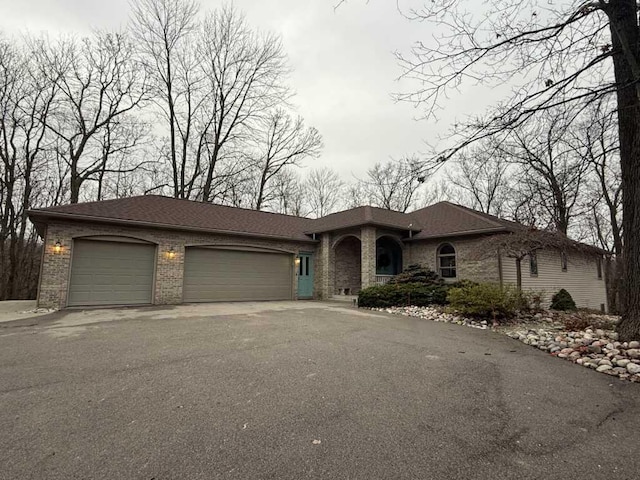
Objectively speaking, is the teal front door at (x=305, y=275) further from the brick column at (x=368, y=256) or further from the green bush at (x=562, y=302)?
the green bush at (x=562, y=302)

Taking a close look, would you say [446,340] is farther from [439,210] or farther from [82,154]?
[82,154]

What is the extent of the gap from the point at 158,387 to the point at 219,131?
18.2m

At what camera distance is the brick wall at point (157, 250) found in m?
9.19

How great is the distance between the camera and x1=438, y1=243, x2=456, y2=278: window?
12539 mm

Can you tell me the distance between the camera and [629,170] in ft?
16.4

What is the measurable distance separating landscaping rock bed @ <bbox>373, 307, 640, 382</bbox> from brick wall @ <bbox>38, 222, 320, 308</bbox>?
7.55 metres

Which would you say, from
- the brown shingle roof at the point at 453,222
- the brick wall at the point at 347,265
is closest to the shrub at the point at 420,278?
the brown shingle roof at the point at 453,222

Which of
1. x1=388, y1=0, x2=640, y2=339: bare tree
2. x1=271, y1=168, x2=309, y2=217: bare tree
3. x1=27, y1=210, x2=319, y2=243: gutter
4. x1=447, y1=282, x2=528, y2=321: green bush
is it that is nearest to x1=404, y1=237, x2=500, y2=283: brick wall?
x1=447, y1=282, x2=528, y2=321: green bush

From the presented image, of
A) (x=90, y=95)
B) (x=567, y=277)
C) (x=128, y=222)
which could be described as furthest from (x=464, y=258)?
(x=90, y=95)

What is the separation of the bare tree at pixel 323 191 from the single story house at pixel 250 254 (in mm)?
9997

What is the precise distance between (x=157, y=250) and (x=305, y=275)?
19.8ft

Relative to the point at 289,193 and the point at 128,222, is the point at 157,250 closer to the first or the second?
the point at 128,222

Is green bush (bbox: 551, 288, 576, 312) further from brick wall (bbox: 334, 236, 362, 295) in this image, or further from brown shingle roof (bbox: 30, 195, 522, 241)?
brick wall (bbox: 334, 236, 362, 295)

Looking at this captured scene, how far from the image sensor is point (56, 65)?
49.5 ft
